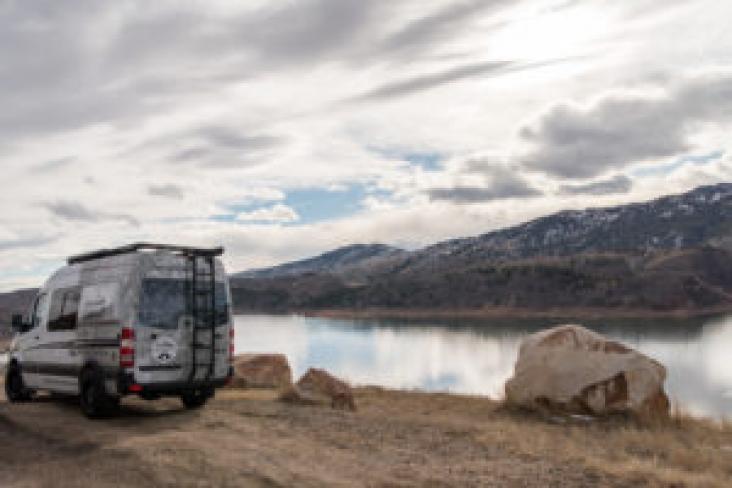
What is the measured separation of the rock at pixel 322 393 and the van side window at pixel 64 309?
482cm

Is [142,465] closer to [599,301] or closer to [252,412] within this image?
[252,412]

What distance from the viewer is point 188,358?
13.2 metres

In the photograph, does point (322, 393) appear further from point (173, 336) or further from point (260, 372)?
point (260, 372)

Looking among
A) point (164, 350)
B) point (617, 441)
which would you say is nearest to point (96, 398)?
point (164, 350)

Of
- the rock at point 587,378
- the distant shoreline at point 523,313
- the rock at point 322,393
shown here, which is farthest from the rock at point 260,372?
the distant shoreline at point 523,313

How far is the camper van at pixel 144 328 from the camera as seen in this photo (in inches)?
499

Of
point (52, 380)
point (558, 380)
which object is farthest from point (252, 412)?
point (558, 380)

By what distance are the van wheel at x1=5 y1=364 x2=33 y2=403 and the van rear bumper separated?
543 centimetres

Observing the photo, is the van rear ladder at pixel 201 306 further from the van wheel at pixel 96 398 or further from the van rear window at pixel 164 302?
the van wheel at pixel 96 398

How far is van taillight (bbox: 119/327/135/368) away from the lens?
12477 mm

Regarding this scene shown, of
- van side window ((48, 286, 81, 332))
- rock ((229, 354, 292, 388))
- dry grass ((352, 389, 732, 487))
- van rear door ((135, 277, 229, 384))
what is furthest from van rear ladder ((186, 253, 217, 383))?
rock ((229, 354, 292, 388))

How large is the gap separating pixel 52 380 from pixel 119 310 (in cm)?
339

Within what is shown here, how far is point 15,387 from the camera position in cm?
1681

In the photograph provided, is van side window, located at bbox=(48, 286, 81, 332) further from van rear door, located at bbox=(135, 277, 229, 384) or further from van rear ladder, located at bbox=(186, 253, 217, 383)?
van rear ladder, located at bbox=(186, 253, 217, 383)
